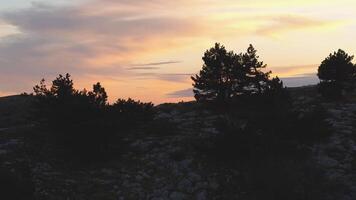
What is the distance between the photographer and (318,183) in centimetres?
2384

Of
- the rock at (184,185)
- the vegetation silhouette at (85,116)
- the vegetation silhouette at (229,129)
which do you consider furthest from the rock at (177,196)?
the vegetation silhouette at (85,116)

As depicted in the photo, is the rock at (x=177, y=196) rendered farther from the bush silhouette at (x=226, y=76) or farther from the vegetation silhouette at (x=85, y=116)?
the bush silhouette at (x=226, y=76)

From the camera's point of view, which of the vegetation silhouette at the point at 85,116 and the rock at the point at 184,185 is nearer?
the rock at the point at 184,185

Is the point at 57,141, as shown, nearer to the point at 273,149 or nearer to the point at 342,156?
the point at 273,149

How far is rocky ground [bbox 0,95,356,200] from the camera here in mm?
23578

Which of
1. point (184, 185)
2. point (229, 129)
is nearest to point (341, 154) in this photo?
point (229, 129)

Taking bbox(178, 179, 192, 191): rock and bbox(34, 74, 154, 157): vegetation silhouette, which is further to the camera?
bbox(34, 74, 154, 157): vegetation silhouette

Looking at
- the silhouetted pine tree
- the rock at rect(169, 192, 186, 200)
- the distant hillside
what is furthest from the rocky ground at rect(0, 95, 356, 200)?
the distant hillside

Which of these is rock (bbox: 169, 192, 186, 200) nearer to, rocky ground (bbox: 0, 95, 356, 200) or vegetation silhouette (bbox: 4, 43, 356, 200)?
rocky ground (bbox: 0, 95, 356, 200)

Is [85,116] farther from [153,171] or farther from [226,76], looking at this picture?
[226,76]

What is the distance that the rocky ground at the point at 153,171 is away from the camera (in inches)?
928

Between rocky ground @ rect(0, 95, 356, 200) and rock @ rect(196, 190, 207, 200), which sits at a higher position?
rocky ground @ rect(0, 95, 356, 200)

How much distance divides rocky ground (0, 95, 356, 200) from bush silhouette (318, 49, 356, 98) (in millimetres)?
10845

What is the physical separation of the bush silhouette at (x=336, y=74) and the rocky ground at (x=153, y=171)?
10.8 meters
